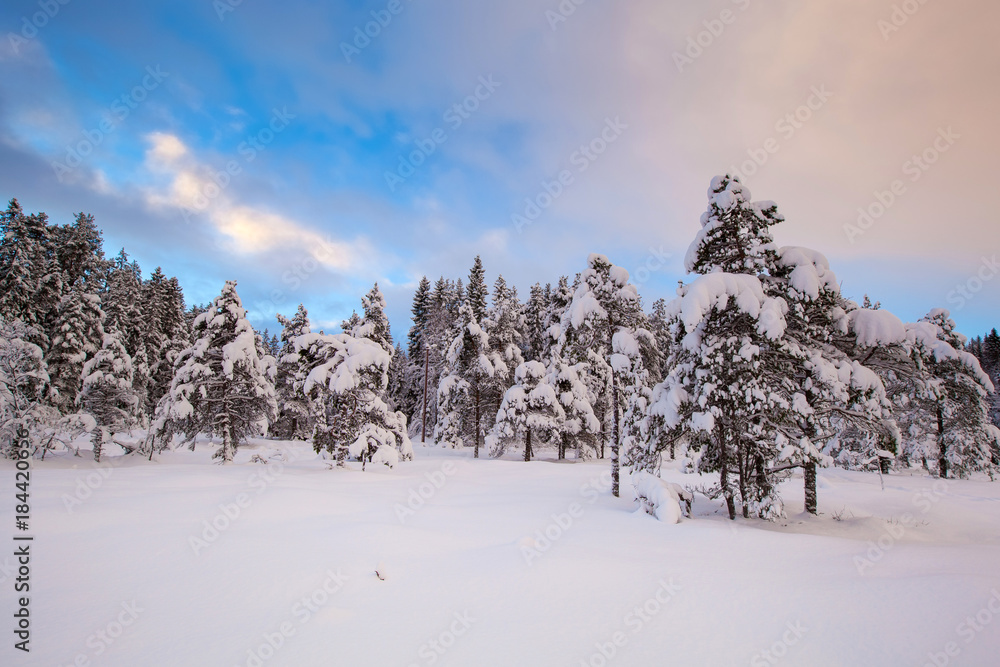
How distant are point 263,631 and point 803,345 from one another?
15.5 m

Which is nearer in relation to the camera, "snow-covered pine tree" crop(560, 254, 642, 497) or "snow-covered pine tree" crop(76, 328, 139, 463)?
"snow-covered pine tree" crop(560, 254, 642, 497)

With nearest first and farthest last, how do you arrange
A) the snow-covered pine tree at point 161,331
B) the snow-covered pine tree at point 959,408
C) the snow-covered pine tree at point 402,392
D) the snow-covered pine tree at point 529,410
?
the snow-covered pine tree at point 959,408, the snow-covered pine tree at point 529,410, the snow-covered pine tree at point 161,331, the snow-covered pine tree at point 402,392

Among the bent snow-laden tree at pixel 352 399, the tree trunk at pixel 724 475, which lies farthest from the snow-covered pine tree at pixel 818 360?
the bent snow-laden tree at pixel 352 399

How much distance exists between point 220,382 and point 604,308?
20.8 m

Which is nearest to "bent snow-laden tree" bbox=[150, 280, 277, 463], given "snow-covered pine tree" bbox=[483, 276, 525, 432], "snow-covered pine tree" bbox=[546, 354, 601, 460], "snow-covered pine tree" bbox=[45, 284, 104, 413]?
"snow-covered pine tree" bbox=[45, 284, 104, 413]

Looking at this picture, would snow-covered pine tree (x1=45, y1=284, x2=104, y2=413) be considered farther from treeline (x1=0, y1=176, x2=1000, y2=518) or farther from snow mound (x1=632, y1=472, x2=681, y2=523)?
snow mound (x1=632, y1=472, x2=681, y2=523)

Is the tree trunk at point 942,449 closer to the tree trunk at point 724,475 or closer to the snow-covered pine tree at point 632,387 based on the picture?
the tree trunk at point 724,475

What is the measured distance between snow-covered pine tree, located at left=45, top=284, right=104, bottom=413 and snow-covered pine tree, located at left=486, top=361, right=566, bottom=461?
2950cm

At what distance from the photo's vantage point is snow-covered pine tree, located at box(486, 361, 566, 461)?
29266 millimetres

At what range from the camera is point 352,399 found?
21.0m

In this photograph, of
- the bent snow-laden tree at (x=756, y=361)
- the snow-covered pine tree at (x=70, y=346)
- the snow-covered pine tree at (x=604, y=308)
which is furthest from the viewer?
the snow-covered pine tree at (x=70, y=346)

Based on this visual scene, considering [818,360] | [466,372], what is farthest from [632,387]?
[466,372]

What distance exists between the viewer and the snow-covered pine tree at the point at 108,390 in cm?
2383

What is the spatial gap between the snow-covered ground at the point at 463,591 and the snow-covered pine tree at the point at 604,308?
314 inches
